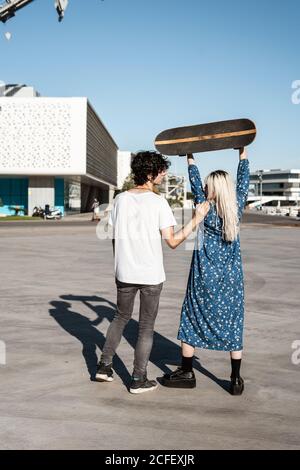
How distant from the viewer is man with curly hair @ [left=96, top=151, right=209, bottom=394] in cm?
409

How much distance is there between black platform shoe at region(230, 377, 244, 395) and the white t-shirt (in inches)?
36.1

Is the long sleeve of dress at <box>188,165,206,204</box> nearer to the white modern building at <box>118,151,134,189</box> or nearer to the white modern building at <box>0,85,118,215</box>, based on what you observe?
the white modern building at <box>0,85,118,215</box>

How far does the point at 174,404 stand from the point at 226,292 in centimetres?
88

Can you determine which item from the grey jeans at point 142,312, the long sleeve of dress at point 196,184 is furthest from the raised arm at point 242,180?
the grey jeans at point 142,312

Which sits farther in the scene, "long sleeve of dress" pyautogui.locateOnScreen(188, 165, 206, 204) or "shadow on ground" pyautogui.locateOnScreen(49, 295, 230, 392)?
"shadow on ground" pyautogui.locateOnScreen(49, 295, 230, 392)

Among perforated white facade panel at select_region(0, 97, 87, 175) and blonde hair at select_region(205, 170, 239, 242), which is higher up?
perforated white facade panel at select_region(0, 97, 87, 175)

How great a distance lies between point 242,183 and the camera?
171 inches

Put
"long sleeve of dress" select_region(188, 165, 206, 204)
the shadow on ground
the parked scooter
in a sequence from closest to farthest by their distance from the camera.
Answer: "long sleeve of dress" select_region(188, 165, 206, 204), the shadow on ground, the parked scooter

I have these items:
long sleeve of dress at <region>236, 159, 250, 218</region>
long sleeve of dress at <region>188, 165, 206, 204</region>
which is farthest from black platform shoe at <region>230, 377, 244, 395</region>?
long sleeve of dress at <region>188, 165, 206, 204</region>

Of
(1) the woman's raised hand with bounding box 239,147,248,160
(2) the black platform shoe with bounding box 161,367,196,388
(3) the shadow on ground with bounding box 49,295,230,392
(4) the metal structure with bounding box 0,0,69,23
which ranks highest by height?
(4) the metal structure with bounding box 0,0,69,23

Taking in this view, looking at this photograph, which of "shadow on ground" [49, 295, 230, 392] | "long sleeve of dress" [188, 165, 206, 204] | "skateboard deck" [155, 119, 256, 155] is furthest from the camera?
"shadow on ground" [49, 295, 230, 392]

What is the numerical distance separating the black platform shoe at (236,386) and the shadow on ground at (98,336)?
160 millimetres

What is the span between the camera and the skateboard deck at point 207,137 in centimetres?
391

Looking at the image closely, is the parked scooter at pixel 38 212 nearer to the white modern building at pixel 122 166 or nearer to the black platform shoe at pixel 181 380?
the black platform shoe at pixel 181 380
